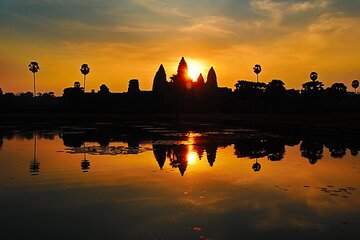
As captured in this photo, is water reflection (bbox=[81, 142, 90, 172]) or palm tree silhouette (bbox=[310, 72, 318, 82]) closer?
water reflection (bbox=[81, 142, 90, 172])

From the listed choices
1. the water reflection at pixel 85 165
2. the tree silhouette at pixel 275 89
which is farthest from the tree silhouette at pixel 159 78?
the water reflection at pixel 85 165

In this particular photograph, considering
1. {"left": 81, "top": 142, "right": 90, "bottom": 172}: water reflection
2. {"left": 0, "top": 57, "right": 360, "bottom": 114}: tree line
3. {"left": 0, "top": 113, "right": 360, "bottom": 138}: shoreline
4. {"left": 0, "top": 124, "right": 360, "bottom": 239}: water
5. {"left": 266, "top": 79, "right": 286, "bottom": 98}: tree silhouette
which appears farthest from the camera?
{"left": 266, "top": 79, "right": 286, "bottom": 98}: tree silhouette

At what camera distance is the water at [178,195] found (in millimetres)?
10398

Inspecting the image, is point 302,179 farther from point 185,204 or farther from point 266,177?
point 185,204

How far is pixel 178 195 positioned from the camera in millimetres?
14445

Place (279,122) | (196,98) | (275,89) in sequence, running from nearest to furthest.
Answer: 1. (279,122)
2. (196,98)
3. (275,89)

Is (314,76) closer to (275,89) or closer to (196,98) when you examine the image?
(275,89)

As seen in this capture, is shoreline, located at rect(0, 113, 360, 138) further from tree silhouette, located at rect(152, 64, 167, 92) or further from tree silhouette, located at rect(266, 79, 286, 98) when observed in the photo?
tree silhouette, located at rect(266, 79, 286, 98)

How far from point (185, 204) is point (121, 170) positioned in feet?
25.2

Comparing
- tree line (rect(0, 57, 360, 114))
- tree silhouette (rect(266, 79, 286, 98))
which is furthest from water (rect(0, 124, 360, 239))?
tree silhouette (rect(266, 79, 286, 98))

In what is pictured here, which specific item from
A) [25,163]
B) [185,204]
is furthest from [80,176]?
[185,204]

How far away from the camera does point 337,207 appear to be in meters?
12.8

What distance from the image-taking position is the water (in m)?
10.4

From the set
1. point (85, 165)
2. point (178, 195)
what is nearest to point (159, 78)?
point (85, 165)
